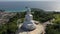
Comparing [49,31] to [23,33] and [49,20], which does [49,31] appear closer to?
[23,33]

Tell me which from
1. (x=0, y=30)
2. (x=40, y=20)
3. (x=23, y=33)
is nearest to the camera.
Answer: (x=23, y=33)

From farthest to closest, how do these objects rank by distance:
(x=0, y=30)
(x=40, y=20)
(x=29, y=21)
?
1. (x=40, y=20)
2. (x=0, y=30)
3. (x=29, y=21)

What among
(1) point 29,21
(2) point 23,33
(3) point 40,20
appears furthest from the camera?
(3) point 40,20

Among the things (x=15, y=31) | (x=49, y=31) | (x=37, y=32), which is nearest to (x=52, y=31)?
(x=49, y=31)

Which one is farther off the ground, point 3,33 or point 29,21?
point 29,21

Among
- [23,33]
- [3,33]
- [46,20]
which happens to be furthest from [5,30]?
[46,20]

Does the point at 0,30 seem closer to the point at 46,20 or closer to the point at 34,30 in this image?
the point at 34,30

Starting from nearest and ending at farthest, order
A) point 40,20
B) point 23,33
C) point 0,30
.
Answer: point 23,33 → point 0,30 → point 40,20

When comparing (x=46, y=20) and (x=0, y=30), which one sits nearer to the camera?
(x=0, y=30)

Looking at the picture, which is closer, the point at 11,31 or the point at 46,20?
the point at 11,31
